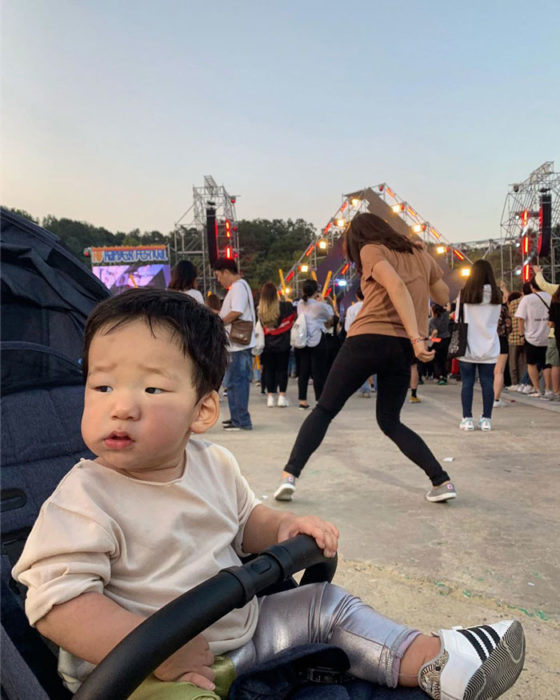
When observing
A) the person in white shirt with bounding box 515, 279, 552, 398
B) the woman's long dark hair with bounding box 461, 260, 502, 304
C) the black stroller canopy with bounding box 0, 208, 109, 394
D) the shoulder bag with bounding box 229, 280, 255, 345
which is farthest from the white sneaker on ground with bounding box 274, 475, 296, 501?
the person in white shirt with bounding box 515, 279, 552, 398

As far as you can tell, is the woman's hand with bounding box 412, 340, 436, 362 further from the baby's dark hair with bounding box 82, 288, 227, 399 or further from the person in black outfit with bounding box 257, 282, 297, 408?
the person in black outfit with bounding box 257, 282, 297, 408

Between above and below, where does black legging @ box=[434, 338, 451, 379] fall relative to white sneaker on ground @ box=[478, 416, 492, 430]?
above

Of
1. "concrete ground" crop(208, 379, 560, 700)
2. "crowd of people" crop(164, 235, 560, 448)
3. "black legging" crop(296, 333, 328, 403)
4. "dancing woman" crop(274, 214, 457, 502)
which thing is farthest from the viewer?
"black legging" crop(296, 333, 328, 403)

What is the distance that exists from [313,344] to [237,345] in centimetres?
175

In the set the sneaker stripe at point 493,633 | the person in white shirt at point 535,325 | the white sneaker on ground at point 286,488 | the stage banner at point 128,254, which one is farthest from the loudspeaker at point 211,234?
the sneaker stripe at point 493,633

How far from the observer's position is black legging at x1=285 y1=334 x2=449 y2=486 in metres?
3.01

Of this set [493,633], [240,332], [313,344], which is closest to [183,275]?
[240,332]

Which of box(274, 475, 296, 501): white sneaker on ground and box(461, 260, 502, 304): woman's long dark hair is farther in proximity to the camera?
box(461, 260, 502, 304): woman's long dark hair

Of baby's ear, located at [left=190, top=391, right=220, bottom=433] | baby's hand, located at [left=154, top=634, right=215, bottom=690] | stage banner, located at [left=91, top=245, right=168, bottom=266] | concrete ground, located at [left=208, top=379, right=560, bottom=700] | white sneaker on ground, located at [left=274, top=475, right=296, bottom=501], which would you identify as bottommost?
concrete ground, located at [left=208, top=379, right=560, bottom=700]

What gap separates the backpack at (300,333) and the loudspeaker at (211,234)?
46.0 feet

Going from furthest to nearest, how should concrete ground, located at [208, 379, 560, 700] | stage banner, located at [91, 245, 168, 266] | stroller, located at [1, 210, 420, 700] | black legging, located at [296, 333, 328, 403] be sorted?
stage banner, located at [91, 245, 168, 266]
black legging, located at [296, 333, 328, 403]
concrete ground, located at [208, 379, 560, 700]
stroller, located at [1, 210, 420, 700]

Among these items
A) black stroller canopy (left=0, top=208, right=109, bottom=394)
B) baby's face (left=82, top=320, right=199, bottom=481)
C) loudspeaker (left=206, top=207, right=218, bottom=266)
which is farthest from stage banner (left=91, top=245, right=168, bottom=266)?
baby's face (left=82, top=320, right=199, bottom=481)

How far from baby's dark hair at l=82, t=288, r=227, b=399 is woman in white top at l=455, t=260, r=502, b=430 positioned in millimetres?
4539

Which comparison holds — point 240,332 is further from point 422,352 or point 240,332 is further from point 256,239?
point 256,239
